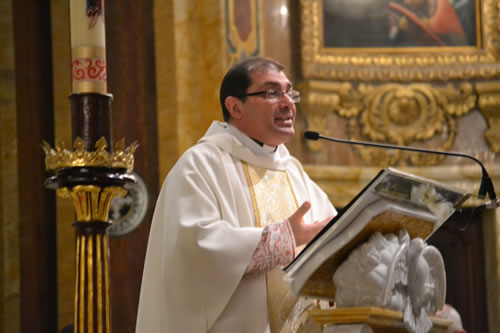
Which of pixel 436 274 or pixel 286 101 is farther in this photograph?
pixel 286 101

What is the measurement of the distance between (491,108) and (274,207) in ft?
16.7

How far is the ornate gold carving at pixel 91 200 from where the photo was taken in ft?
13.9

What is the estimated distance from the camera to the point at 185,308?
11.2ft

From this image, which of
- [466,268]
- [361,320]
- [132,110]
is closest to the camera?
[361,320]

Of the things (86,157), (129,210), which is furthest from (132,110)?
(86,157)

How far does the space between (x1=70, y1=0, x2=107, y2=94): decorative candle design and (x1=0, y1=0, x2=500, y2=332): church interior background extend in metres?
1.82

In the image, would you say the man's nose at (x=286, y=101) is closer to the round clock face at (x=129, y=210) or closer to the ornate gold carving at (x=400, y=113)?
the round clock face at (x=129, y=210)

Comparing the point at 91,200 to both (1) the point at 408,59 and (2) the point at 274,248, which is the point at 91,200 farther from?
(1) the point at 408,59

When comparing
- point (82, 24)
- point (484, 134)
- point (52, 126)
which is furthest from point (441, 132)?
point (82, 24)

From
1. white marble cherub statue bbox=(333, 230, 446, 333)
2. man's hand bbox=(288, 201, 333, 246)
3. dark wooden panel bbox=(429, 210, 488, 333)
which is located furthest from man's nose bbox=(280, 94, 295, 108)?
dark wooden panel bbox=(429, 210, 488, 333)

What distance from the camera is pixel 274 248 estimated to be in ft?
11.1

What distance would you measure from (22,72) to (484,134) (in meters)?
4.23

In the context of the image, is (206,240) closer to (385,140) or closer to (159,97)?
(159,97)

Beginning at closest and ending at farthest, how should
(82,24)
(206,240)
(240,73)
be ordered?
1. (206,240)
2. (240,73)
3. (82,24)
